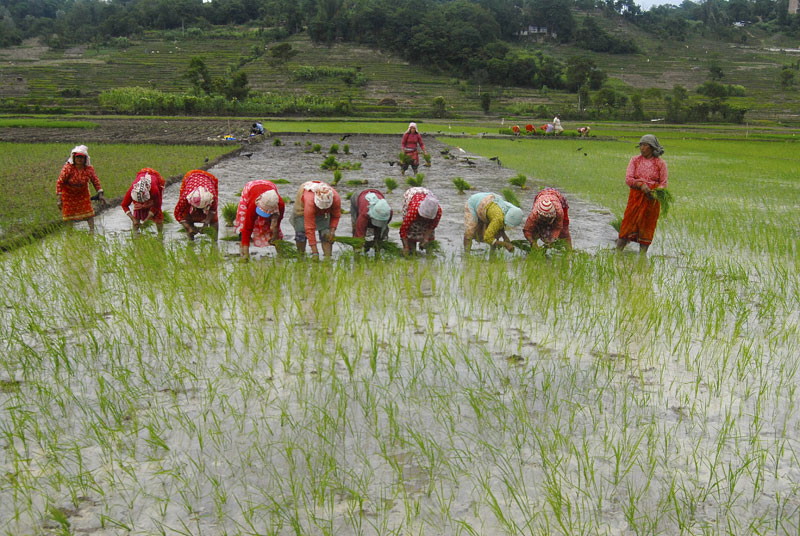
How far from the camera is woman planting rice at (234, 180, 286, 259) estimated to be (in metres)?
5.14

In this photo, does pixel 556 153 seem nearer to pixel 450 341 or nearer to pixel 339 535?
pixel 450 341

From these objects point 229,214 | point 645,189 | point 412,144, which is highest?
point 412,144

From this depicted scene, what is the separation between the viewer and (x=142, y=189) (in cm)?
585

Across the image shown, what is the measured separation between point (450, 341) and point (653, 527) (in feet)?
5.88

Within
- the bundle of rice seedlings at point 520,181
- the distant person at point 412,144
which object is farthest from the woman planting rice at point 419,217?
the distant person at point 412,144

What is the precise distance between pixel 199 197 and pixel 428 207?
2.07m

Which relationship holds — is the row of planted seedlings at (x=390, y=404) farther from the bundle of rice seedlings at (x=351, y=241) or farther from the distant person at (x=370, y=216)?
the distant person at (x=370, y=216)

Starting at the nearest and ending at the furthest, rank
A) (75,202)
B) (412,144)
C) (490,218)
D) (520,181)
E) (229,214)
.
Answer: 1. (490,218)
2. (75,202)
3. (229,214)
4. (520,181)
5. (412,144)

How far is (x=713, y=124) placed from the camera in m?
32.5

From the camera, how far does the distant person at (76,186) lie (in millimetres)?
6020

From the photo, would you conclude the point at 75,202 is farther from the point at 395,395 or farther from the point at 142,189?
the point at 395,395

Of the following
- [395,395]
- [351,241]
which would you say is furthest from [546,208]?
[395,395]

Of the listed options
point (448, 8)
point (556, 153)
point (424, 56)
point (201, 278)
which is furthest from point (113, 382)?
point (448, 8)

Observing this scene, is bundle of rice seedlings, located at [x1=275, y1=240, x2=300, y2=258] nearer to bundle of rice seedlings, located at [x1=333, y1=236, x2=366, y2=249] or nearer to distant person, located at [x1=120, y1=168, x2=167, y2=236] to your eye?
bundle of rice seedlings, located at [x1=333, y1=236, x2=366, y2=249]
